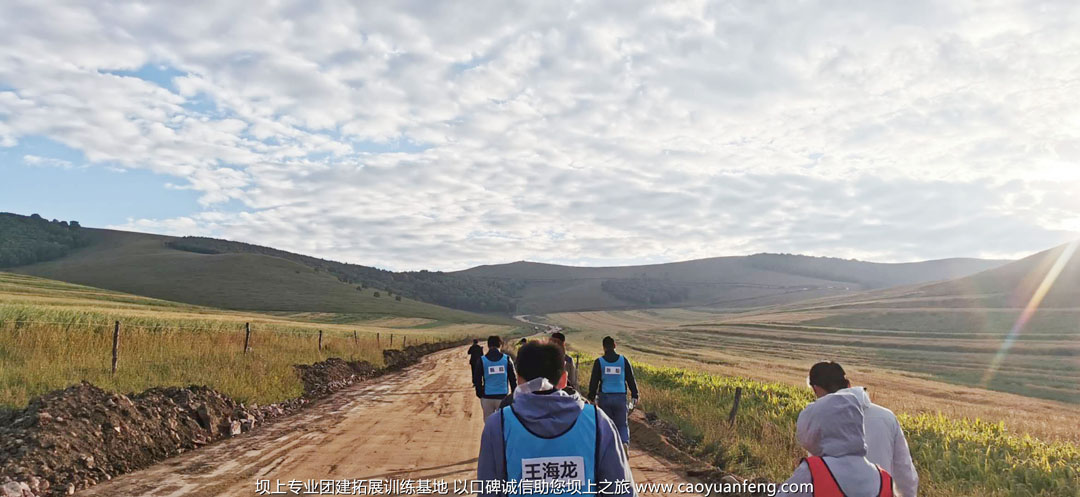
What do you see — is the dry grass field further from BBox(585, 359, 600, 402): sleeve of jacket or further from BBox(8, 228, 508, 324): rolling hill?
BBox(8, 228, 508, 324): rolling hill

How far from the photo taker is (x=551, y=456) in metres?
3.17

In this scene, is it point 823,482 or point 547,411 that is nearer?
point 547,411

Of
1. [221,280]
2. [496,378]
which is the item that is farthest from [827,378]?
[221,280]

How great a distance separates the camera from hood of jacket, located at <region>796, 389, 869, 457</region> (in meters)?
3.55

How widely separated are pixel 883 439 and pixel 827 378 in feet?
1.90

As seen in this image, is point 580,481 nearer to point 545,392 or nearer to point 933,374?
point 545,392

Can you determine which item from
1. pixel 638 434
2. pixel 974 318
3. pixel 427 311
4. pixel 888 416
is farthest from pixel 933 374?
pixel 427 311

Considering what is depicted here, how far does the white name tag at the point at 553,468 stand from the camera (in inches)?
125

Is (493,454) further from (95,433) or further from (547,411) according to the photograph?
(95,433)

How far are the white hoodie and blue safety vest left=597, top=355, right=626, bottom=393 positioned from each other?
5180 millimetres

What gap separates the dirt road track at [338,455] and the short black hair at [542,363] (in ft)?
19.3

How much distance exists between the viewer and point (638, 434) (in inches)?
526

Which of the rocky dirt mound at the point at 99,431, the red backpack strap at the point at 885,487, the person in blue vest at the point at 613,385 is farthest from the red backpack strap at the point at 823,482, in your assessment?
the rocky dirt mound at the point at 99,431

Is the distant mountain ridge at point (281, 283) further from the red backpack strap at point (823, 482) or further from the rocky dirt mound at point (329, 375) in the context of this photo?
the red backpack strap at point (823, 482)
